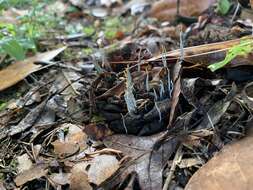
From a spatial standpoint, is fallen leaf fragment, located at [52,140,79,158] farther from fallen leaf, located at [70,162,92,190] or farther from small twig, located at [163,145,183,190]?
small twig, located at [163,145,183,190]

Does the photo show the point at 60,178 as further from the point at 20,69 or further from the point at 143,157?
the point at 20,69

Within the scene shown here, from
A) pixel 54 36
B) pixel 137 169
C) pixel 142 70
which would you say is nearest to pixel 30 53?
pixel 54 36

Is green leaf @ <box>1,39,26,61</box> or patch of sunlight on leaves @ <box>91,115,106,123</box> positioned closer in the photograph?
patch of sunlight on leaves @ <box>91,115,106,123</box>

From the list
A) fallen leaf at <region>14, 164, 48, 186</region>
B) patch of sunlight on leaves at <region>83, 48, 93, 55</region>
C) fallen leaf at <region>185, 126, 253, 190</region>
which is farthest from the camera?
patch of sunlight on leaves at <region>83, 48, 93, 55</region>

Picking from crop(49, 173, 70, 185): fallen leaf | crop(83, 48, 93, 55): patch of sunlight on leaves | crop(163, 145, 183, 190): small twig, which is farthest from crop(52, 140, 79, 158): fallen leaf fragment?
crop(83, 48, 93, 55): patch of sunlight on leaves

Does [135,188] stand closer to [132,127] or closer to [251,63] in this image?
[132,127]

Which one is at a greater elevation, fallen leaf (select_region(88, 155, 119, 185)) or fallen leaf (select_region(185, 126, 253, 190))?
fallen leaf (select_region(185, 126, 253, 190))

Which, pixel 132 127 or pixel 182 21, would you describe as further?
pixel 182 21
